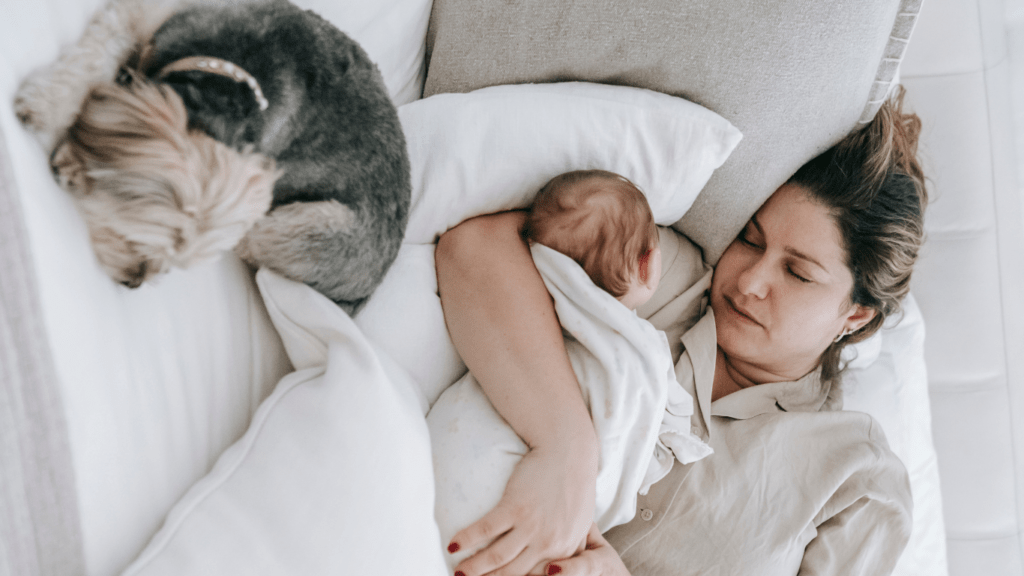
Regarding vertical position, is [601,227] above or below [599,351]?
above

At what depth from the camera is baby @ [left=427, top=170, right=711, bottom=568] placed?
0.96m

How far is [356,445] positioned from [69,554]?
0.31m

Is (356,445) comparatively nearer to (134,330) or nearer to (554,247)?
→ (134,330)

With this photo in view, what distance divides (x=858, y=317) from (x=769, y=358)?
0.78 feet

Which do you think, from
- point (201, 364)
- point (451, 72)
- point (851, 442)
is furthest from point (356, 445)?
point (851, 442)

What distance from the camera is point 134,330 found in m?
0.68

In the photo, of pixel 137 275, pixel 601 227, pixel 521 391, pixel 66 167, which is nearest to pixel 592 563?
pixel 521 391

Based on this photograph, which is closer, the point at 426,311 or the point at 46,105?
the point at 46,105

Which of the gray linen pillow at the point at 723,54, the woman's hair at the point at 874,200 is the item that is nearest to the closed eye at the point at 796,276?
the woman's hair at the point at 874,200

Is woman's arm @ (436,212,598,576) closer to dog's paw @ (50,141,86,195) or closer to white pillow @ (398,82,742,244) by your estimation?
white pillow @ (398,82,742,244)

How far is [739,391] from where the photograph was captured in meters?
1.43

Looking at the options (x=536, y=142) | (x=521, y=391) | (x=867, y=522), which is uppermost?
(x=536, y=142)

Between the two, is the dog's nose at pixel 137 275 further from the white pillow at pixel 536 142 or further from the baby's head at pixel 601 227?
the baby's head at pixel 601 227

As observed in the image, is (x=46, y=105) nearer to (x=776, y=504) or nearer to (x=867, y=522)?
(x=776, y=504)
